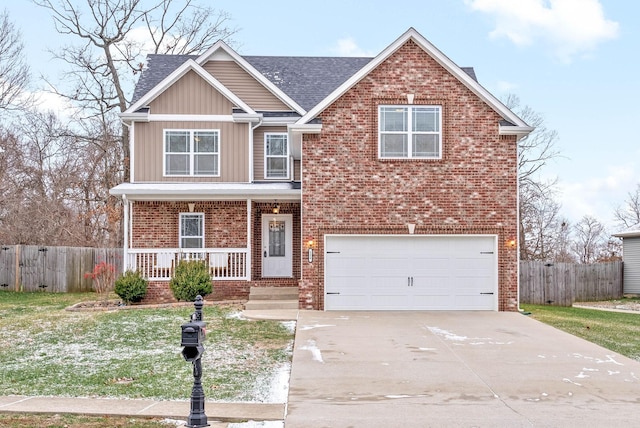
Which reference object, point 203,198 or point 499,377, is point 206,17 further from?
point 499,377

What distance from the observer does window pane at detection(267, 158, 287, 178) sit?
2155 centimetres

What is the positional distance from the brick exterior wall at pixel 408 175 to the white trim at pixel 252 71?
16.8 feet

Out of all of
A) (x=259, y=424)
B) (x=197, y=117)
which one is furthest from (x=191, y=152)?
(x=259, y=424)

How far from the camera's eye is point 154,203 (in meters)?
20.3

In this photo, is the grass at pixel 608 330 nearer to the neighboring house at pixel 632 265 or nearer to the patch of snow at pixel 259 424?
the patch of snow at pixel 259 424

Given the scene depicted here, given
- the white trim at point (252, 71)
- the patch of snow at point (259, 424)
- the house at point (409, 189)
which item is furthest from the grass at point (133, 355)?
the white trim at point (252, 71)

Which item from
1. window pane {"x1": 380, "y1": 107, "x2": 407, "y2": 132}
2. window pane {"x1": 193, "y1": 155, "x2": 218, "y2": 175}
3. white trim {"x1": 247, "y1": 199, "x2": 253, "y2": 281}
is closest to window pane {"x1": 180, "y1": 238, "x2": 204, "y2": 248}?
white trim {"x1": 247, "y1": 199, "x2": 253, "y2": 281}

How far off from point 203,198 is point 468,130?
787 centimetres

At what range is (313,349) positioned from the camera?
1156cm

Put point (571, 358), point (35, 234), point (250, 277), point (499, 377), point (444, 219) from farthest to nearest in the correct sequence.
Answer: point (35, 234) → point (250, 277) → point (444, 219) → point (571, 358) → point (499, 377)

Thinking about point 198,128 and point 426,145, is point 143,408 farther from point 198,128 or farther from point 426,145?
point 198,128

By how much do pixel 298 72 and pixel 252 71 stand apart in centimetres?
271

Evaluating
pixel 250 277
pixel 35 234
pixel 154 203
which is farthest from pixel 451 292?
pixel 35 234

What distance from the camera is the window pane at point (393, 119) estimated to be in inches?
674
